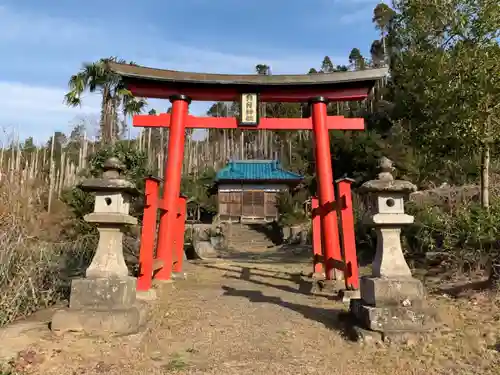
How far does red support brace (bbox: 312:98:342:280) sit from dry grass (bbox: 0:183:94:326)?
3976 millimetres

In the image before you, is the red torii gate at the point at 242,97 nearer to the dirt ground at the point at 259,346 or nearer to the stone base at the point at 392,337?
the dirt ground at the point at 259,346

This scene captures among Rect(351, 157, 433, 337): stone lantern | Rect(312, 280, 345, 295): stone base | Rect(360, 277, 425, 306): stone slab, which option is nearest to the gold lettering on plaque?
Rect(312, 280, 345, 295): stone base

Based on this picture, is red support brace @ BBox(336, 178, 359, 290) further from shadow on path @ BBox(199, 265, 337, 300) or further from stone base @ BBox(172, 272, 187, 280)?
stone base @ BBox(172, 272, 187, 280)

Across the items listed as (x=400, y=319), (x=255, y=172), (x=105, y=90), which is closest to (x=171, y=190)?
(x=400, y=319)

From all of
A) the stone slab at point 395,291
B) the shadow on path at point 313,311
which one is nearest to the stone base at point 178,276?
the shadow on path at point 313,311

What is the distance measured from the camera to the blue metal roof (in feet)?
81.8

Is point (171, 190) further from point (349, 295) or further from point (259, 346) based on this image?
point (259, 346)

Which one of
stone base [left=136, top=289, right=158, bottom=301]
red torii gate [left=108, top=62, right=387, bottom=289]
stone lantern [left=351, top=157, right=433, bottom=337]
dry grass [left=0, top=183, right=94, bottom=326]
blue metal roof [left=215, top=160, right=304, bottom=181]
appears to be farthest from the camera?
blue metal roof [left=215, top=160, right=304, bottom=181]

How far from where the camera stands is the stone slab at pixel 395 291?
3.87 m

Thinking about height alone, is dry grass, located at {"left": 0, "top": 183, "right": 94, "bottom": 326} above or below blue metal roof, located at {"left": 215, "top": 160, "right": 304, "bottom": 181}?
below

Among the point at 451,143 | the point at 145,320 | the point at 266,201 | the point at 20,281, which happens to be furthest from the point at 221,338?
the point at 266,201

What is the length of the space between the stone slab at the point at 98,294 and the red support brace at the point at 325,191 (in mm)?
3543

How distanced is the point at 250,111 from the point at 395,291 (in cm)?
451

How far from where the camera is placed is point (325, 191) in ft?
22.5
